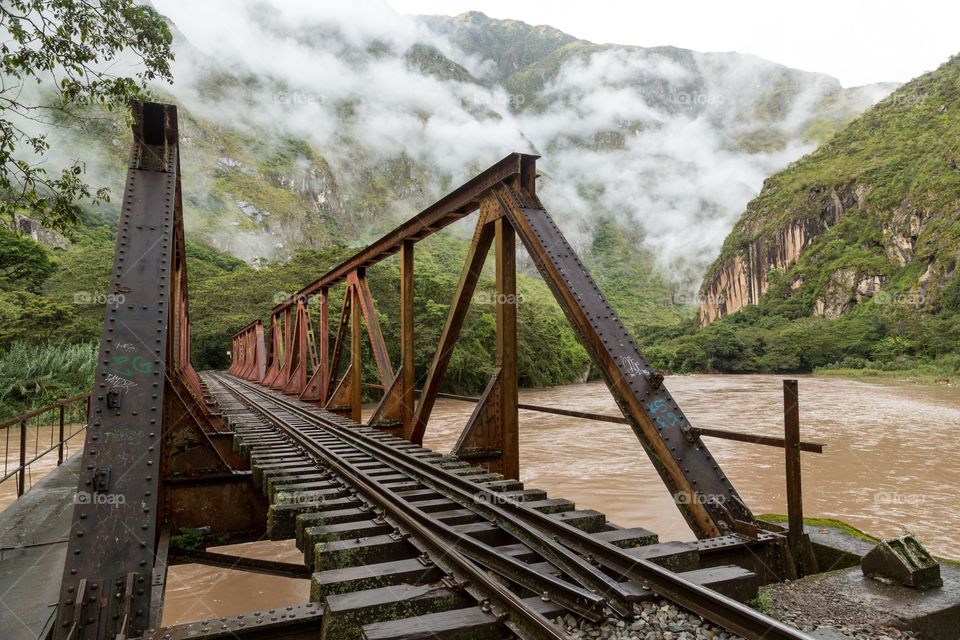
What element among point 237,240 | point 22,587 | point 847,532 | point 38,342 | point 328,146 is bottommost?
point 22,587

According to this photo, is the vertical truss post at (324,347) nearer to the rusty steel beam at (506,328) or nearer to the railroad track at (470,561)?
the railroad track at (470,561)

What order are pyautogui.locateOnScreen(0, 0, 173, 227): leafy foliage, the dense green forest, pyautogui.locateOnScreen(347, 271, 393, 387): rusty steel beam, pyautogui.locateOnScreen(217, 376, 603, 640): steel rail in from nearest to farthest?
pyautogui.locateOnScreen(217, 376, 603, 640): steel rail → pyautogui.locateOnScreen(0, 0, 173, 227): leafy foliage → pyautogui.locateOnScreen(347, 271, 393, 387): rusty steel beam → the dense green forest

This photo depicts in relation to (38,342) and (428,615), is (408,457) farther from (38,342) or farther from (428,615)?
(38,342)

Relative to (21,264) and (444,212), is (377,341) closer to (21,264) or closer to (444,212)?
(444,212)

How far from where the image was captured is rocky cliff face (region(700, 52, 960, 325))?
5612cm

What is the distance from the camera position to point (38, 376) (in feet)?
59.3

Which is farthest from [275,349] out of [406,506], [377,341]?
[406,506]

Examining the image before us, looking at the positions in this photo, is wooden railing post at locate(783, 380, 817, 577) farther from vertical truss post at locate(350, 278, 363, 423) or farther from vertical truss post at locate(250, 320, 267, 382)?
vertical truss post at locate(250, 320, 267, 382)

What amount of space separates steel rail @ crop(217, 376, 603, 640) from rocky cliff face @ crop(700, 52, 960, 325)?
5873 centimetres

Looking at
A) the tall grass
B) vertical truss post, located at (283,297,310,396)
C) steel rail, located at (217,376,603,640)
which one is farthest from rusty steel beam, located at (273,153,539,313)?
the tall grass

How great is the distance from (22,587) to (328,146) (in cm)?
12400

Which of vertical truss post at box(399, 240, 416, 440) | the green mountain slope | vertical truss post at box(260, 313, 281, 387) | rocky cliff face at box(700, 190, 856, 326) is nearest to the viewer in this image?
vertical truss post at box(399, 240, 416, 440)

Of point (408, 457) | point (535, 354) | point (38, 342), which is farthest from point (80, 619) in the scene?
point (535, 354)

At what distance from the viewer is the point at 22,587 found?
438 cm
